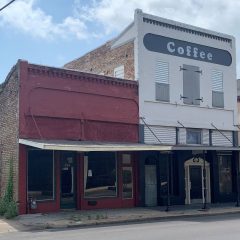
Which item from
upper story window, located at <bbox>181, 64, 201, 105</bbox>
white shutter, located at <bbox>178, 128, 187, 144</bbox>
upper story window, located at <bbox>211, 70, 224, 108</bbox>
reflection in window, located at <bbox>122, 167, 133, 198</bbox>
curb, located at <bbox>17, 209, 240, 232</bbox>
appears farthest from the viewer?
upper story window, located at <bbox>211, 70, 224, 108</bbox>

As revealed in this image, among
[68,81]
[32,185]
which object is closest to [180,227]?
Result: [32,185]

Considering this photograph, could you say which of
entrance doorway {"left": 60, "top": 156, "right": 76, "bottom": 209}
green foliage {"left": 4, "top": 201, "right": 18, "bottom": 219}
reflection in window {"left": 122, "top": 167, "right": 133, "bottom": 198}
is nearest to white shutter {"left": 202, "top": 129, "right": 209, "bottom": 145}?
reflection in window {"left": 122, "top": 167, "right": 133, "bottom": 198}

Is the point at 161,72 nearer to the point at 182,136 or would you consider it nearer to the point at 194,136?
the point at 182,136

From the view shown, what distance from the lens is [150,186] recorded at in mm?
24359

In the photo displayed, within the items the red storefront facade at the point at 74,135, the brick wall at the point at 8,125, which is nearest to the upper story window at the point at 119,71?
the red storefront facade at the point at 74,135

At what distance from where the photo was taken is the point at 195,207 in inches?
951

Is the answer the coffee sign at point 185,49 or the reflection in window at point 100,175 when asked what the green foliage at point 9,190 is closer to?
the reflection in window at point 100,175

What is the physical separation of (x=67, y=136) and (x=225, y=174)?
10913 mm

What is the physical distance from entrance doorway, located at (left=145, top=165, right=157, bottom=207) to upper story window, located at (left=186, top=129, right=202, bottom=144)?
2897mm

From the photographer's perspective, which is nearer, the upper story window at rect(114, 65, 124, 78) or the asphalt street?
the asphalt street

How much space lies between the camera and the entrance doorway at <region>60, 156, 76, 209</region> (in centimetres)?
2128

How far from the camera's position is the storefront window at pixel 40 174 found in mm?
20234

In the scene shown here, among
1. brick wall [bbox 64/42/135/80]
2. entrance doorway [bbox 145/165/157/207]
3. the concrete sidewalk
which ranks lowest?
the concrete sidewalk

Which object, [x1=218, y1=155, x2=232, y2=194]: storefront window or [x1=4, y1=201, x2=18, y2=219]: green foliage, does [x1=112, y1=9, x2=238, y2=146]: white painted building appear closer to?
[x1=218, y1=155, x2=232, y2=194]: storefront window
